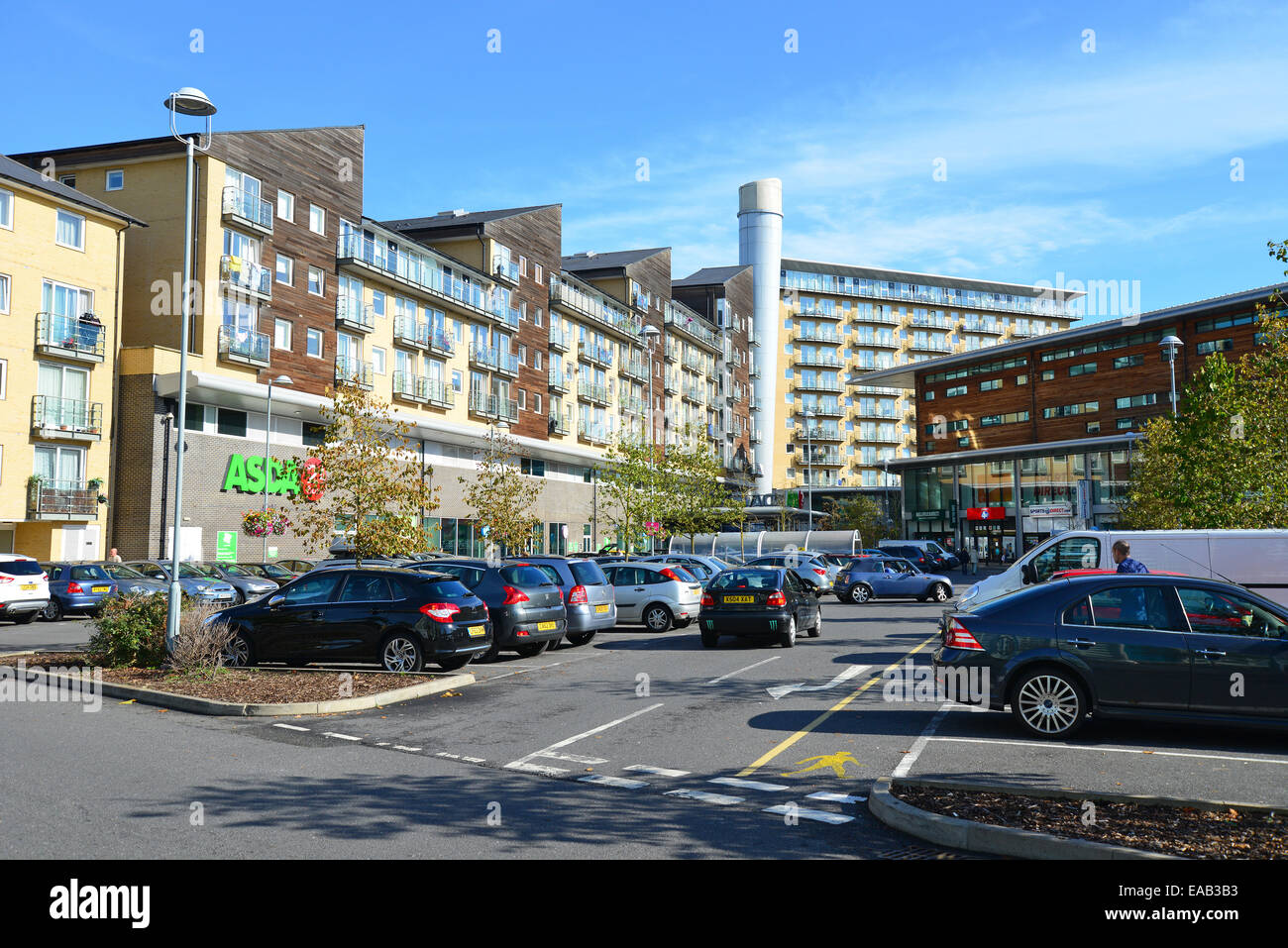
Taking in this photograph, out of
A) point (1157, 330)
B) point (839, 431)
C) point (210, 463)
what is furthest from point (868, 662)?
point (839, 431)

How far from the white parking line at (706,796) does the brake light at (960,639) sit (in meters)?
3.43

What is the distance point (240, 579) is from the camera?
28.3 meters

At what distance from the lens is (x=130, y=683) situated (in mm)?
12477

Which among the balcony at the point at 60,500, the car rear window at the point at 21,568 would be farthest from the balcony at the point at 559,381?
the car rear window at the point at 21,568

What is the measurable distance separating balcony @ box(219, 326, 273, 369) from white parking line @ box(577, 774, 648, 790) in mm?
33946

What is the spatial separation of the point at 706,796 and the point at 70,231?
3671 cm

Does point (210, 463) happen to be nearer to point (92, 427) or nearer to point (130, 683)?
point (92, 427)

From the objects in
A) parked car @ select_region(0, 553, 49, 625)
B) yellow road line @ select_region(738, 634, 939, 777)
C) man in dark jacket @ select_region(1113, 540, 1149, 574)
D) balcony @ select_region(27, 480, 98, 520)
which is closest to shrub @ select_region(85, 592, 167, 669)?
yellow road line @ select_region(738, 634, 939, 777)

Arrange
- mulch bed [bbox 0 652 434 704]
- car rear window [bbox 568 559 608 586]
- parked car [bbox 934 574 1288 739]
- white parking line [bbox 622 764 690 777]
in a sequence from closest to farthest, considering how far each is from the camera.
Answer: white parking line [bbox 622 764 690 777] < parked car [bbox 934 574 1288 739] < mulch bed [bbox 0 652 434 704] < car rear window [bbox 568 559 608 586]

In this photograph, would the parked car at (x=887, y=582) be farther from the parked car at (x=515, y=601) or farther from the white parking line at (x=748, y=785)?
the white parking line at (x=748, y=785)

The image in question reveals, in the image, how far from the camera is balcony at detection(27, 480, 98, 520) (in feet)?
109

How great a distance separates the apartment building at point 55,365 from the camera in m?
33.2

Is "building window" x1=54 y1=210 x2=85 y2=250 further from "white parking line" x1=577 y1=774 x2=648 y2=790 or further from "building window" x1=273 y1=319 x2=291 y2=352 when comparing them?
"white parking line" x1=577 y1=774 x2=648 y2=790
